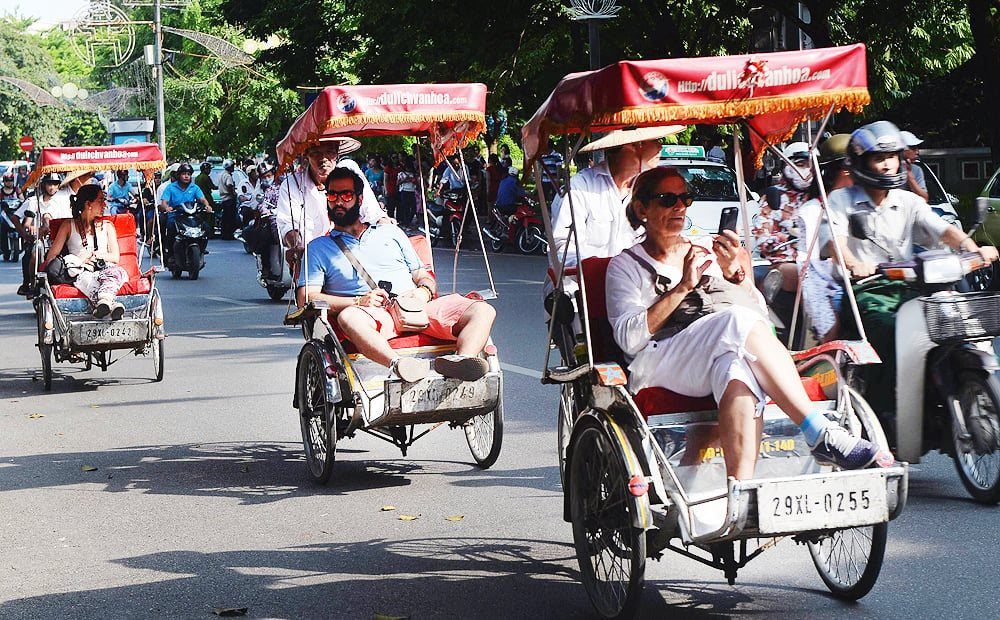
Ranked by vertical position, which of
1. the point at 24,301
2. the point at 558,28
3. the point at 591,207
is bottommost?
the point at 24,301

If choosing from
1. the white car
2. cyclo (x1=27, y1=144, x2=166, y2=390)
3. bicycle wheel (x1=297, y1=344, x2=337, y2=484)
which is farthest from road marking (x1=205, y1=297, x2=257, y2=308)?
bicycle wheel (x1=297, y1=344, x2=337, y2=484)

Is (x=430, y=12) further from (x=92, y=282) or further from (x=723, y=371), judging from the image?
(x=723, y=371)

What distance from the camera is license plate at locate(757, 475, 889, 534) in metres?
4.65

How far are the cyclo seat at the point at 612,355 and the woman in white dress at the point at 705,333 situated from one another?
0.05 meters

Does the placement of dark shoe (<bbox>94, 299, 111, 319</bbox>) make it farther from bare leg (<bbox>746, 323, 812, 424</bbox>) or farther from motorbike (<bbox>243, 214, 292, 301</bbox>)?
bare leg (<bbox>746, 323, 812, 424</bbox>)

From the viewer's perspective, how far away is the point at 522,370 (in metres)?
11.6

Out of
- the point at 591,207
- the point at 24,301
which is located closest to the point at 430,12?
the point at 24,301

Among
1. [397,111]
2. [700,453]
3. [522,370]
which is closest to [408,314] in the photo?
[397,111]

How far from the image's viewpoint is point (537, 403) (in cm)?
1007

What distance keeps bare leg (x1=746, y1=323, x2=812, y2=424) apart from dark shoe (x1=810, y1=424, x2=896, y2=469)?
0.13 meters

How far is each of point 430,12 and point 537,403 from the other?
16447 millimetres

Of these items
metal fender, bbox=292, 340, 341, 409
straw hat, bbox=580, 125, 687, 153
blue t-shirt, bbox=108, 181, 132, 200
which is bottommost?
metal fender, bbox=292, 340, 341, 409

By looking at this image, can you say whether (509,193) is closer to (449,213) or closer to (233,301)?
(449,213)

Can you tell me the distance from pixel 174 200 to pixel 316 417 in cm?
1637
